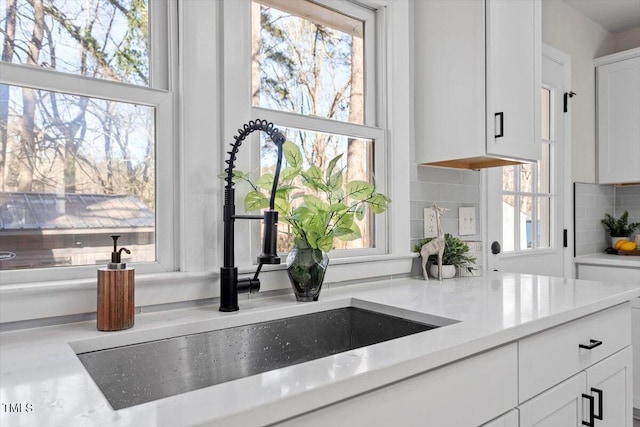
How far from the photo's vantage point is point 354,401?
0.80 metres

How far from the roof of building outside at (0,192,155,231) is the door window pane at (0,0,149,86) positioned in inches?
13.6

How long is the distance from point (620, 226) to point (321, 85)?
9.03ft

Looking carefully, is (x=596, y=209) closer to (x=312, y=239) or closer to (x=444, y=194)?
(x=444, y=194)

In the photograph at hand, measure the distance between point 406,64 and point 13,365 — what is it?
173 cm

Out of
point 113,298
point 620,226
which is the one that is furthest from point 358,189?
point 620,226

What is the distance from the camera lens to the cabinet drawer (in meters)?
1.17

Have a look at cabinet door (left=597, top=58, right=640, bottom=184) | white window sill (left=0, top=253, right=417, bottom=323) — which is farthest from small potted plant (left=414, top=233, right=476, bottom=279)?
cabinet door (left=597, top=58, right=640, bottom=184)

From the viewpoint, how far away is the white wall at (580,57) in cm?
289

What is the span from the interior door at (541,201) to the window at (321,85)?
85 centimetres

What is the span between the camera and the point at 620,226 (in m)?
3.26

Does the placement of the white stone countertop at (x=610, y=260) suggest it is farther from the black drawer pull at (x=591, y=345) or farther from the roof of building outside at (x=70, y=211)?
the roof of building outside at (x=70, y=211)

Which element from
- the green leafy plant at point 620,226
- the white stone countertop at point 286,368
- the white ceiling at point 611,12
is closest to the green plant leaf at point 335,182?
the white stone countertop at point 286,368

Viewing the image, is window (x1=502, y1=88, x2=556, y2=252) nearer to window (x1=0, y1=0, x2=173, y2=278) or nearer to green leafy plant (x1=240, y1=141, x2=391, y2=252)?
green leafy plant (x1=240, y1=141, x2=391, y2=252)

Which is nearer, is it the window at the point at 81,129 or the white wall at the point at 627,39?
the window at the point at 81,129
